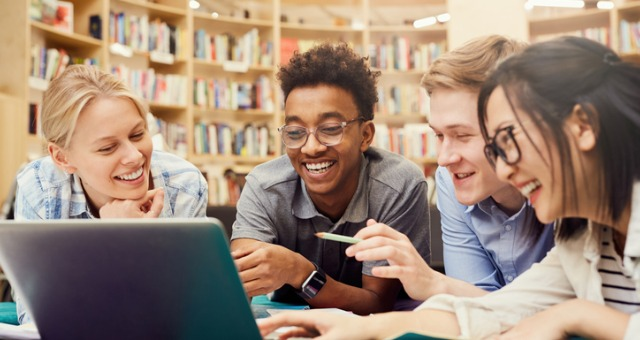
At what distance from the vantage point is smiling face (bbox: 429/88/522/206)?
4.61 ft

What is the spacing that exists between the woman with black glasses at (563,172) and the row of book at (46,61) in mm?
4301

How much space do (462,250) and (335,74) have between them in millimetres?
635

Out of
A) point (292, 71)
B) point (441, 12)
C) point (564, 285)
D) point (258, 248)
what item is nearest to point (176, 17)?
point (441, 12)

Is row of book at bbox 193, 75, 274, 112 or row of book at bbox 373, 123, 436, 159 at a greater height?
row of book at bbox 193, 75, 274, 112

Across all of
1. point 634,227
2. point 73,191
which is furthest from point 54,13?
point 634,227

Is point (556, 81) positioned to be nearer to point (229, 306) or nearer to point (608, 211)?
point (608, 211)

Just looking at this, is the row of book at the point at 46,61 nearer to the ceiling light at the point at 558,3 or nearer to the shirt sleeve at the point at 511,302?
the ceiling light at the point at 558,3

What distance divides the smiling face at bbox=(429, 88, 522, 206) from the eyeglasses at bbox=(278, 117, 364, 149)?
15.5 inches

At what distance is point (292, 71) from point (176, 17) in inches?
165

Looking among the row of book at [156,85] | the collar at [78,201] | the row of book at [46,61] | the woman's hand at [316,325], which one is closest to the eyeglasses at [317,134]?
the collar at [78,201]

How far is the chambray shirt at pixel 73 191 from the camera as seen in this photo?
1791 mm

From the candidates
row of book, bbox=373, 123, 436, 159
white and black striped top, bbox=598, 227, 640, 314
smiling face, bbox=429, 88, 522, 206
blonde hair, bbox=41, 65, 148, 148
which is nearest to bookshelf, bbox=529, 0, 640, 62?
row of book, bbox=373, 123, 436, 159

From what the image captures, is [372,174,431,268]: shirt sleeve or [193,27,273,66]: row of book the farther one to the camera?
[193,27,273,66]: row of book

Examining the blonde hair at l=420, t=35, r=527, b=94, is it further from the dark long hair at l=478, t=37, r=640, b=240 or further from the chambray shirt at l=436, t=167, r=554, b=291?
the dark long hair at l=478, t=37, r=640, b=240
